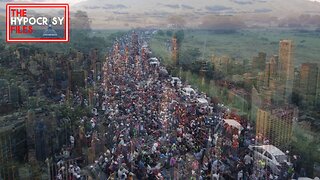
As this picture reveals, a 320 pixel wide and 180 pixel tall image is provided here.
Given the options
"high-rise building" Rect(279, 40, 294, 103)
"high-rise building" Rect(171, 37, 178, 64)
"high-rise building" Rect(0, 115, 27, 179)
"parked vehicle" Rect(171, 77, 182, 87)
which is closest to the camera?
"high-rise building" Rect(0, 115, 27, 179)

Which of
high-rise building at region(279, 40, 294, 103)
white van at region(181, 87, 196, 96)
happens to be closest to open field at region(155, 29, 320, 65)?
high-rise building at region(279, 40, 294, 103)

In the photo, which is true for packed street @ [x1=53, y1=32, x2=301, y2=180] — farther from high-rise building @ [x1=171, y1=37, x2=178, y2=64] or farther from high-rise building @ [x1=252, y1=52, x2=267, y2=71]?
high-rise building @ [x1=171, y1=37, x2=178, y2=64]

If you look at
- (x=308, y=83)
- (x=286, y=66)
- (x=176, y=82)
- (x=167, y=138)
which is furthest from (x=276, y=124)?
(x=286, y=66)

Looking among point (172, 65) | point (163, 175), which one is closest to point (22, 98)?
point (163, 175)

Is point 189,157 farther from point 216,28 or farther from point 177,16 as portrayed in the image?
point 216,28

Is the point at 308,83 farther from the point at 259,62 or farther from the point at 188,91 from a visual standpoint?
the point at 188,91

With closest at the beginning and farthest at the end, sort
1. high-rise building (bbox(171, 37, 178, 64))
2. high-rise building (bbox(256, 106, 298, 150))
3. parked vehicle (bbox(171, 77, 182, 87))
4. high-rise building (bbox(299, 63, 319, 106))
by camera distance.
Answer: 1. high-rise building (bbox(256, 106, 298, 150))
2. high-rise building (bbox(299, 63, 319, 106))
3. parked vehicle (bbox(171, 77, 182, 87))
4. high-rise building (bbox(171, 37, 178, 64))
